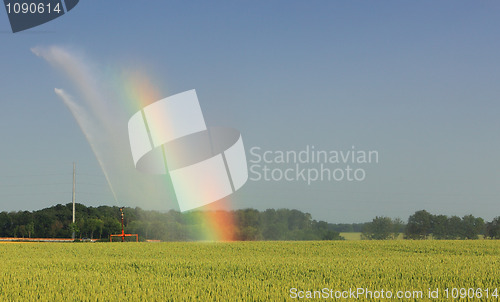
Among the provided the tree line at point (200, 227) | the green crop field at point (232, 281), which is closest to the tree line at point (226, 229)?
the tree line at point (200, 227)

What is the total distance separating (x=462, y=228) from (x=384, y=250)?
29960mm

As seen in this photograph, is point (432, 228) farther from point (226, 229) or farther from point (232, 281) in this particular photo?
point (232, 281)

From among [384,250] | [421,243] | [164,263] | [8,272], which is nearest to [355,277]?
[164,263]

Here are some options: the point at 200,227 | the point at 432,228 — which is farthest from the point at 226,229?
the point at 432,228

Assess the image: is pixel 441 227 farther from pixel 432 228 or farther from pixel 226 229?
pixel 226 229

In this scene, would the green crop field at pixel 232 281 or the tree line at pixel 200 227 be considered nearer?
the green crop field at pixel 232 281

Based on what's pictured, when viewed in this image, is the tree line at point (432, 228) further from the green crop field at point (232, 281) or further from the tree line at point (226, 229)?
the green crop field at point (232, 281)

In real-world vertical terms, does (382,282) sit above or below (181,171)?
below

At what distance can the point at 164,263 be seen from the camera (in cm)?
2608

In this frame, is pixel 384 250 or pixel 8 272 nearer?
pixel 8 272

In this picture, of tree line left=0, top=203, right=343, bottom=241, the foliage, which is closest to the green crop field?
tree line left=0, top=203, right=343, bottom=241

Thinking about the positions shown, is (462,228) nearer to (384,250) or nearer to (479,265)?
(384,250)

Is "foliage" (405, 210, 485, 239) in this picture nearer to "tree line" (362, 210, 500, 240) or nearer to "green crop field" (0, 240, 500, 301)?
"tree line" (362, 210, 500, 240)

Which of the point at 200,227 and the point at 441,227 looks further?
the point at 441,227
